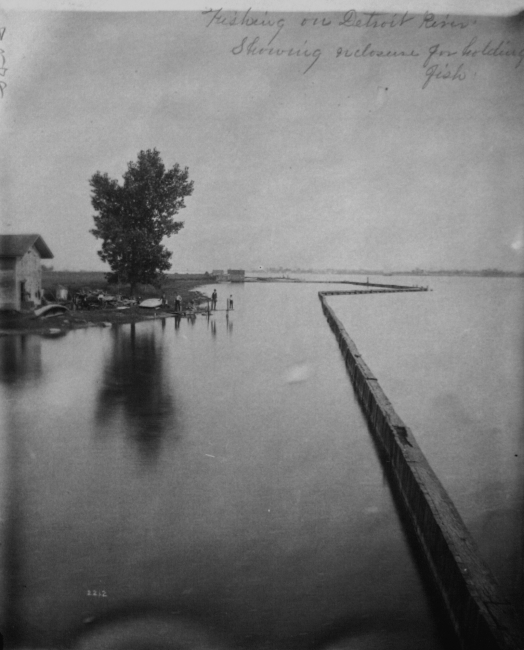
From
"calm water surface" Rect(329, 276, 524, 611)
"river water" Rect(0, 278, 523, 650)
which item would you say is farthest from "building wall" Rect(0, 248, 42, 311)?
"calm water surface" Rect(329, 276, 524, 611)

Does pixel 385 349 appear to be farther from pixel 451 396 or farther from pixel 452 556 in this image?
pixel 452 556

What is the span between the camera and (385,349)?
7594 millimetres

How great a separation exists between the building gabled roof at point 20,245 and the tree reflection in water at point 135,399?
51 cm

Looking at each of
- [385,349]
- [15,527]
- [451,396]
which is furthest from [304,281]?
[385,349]

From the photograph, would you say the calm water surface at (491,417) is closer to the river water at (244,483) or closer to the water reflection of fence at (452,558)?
the river water at (244,483)

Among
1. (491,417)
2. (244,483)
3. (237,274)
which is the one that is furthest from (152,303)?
(491,417)

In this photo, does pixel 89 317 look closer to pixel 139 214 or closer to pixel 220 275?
pixel 139 214

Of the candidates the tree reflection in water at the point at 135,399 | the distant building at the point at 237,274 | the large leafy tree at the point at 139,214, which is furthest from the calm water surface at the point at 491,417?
the tree reflection in water at the point at 135,399

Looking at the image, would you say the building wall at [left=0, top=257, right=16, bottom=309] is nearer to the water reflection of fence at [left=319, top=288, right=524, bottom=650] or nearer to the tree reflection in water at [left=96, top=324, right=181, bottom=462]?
the tree reflection in water at [left=96, top=324, right=181, bottom=462]

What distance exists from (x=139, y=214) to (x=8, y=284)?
1.96 feet

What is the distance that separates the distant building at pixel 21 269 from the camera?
1.87 m

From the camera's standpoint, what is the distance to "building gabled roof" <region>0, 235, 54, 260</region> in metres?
1.86

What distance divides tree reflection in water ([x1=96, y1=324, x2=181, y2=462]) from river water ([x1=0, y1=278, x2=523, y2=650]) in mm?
12

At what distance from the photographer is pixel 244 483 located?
6.91ft
